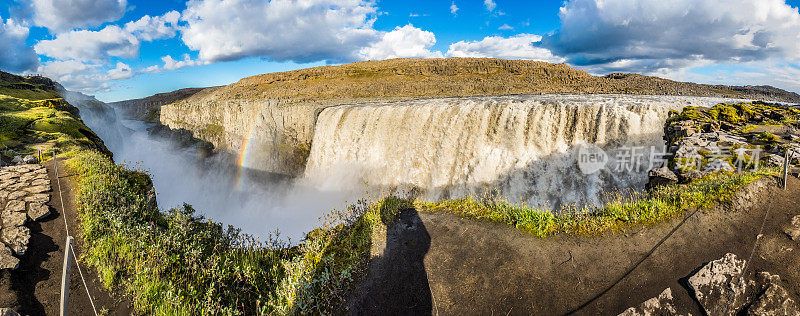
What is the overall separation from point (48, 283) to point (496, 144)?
14027mm

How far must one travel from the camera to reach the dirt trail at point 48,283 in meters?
4.20

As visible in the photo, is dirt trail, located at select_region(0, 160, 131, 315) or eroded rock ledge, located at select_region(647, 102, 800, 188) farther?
eroded rock ledge, located at select_region(647, 102, 800, 188)

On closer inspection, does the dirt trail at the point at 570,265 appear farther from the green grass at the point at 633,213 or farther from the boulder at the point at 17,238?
the boulder at the point at 17,238

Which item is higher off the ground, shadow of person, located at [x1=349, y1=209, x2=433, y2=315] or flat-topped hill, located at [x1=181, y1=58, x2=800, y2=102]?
flat-topped hill, located at [x1=181, y1=58, x2=800, y2=102]

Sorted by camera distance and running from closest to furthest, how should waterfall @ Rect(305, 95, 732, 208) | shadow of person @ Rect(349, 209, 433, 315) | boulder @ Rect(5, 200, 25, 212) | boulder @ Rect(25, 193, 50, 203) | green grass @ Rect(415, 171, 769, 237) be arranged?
1. shadow of person @ Rect(349, 209, 433, 315)
2. green grass @ Rect(415, 171, 769, 237)
3. boulder @ Rect(5, 200, 25, 212)
4. boulder @ Rect(25, 193, 50, 203)
5. waterfall @ Rect(305, 95, 732, 208)

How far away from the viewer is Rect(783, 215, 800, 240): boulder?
4.82 meters

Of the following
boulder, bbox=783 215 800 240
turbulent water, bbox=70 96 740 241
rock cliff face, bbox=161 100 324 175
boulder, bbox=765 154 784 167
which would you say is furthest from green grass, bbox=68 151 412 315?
rock cliff face, bbox=161 100 324 175

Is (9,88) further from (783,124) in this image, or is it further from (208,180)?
(783,124)

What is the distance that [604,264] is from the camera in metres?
5.08

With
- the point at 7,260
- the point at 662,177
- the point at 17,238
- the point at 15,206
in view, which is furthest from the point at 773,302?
the point at 15,206

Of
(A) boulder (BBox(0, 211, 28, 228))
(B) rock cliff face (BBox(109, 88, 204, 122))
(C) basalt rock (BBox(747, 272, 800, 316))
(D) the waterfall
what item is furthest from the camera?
(B) rock cliff face (BBox(109, 88, 204, 122))

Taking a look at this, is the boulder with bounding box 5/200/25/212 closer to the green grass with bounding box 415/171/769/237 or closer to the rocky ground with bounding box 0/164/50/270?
the rocky ground with bounding box 0/164/50/270

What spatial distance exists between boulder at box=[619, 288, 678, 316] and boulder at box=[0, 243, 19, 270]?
8437mm

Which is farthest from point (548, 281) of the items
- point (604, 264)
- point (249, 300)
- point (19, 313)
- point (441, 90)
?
point (441, 90)
